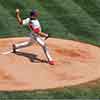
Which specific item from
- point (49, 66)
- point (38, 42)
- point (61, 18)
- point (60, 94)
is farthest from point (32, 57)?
point (61, 18)

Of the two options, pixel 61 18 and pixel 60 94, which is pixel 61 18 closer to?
pixel 61 18

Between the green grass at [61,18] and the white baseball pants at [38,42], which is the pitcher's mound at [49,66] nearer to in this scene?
the white baseball pants at [38,42]

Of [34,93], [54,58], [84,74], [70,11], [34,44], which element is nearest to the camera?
[34,93]

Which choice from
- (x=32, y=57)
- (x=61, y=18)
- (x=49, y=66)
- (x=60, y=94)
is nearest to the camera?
(x=60, y=94)

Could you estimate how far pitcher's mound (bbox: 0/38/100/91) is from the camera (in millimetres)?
13807

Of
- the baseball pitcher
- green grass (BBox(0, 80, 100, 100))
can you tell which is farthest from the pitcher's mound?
the baseball pitcher

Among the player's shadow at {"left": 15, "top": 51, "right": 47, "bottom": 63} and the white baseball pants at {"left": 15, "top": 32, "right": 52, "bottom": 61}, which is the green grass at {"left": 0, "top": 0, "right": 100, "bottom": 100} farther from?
the white baseball pants at {"left": 15, "top": 32, "right": 52, "bottom": 61}

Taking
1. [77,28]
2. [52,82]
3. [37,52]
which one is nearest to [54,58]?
[37,52]

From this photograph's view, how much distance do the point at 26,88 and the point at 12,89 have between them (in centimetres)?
40

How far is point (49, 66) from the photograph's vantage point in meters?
15.1

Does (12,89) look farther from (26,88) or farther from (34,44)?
(34,44)

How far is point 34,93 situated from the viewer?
1305 centimetres

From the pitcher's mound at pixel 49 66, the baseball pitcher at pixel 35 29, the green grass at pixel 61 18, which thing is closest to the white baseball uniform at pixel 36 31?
the baseball pitcher at pixel 35 29

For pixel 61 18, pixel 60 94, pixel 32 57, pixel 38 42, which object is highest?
pixel 38 42
